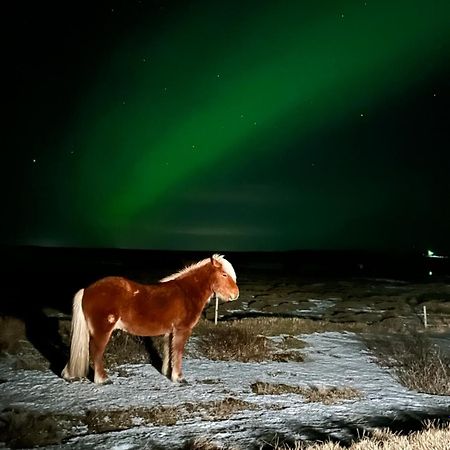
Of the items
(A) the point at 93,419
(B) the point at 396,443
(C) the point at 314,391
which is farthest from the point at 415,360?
(A) the point at 93,419

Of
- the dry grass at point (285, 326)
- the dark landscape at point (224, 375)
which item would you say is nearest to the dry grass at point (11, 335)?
the dark landscape at point (224, 375)

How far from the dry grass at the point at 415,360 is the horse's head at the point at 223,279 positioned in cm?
344

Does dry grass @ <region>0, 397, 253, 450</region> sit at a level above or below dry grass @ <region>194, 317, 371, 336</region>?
below

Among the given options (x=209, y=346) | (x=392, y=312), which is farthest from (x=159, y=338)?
(x=392, y=312)

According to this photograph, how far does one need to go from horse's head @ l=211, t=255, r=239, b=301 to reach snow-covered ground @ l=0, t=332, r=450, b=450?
1525 millimetres

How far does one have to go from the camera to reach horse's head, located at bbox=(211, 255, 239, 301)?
318 inches

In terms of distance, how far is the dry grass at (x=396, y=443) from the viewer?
16.3 feet

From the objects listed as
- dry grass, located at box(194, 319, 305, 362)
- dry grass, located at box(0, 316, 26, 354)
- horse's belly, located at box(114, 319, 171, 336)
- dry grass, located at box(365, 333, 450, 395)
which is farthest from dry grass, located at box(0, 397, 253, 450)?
dry grass, located at box(0, 316, 26, 354)

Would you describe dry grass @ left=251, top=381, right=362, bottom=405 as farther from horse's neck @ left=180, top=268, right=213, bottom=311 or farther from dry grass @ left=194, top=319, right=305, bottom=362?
dry grass @ left=194, top=319, right=305, bottom=362

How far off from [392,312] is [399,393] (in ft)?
39.4

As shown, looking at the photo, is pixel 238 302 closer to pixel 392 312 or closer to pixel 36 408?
pixel 392 312

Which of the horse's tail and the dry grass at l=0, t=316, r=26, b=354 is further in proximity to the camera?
the dry grass at l=0, t=316, r=26, b=354

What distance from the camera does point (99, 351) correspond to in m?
7.50

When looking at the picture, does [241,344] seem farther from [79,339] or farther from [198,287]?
[79,339]
